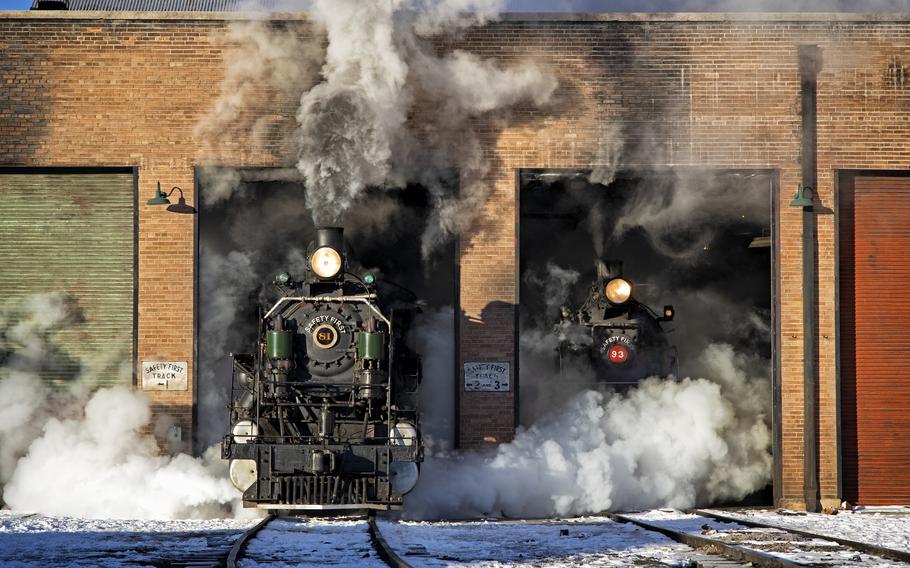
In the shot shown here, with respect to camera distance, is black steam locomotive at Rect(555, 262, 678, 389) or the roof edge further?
black steam locomotive at Rect(555, 262, 678, 389)

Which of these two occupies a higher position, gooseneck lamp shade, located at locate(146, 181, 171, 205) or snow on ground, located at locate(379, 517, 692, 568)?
gooseneck lamp shade, located at locate(146, 181, 171, 205)

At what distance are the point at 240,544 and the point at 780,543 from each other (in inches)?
165

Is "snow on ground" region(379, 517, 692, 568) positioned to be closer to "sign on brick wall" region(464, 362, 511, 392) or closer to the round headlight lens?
"sign on brick wall" region(464, 362, 511, 392)

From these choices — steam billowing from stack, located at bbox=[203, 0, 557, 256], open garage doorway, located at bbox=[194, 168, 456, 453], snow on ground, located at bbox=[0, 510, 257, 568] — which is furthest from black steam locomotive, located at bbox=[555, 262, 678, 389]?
snow on ground, located at bbox=[0, 510, 257, 568]

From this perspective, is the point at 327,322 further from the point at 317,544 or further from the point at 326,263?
the point at 317,544

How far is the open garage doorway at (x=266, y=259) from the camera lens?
50.9 feet

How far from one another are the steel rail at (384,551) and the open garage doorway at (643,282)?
6484 mm

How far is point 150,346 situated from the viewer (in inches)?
600

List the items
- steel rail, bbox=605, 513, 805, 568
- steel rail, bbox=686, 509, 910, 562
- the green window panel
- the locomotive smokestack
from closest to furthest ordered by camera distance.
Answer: steel rail, bbox=605, 513, 805, 568
steel rail, bbox=686, 509, 910, 562
the locomotive smokestack
the green window panel

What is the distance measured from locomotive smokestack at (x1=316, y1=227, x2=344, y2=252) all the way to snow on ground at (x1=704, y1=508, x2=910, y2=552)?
4.99 m

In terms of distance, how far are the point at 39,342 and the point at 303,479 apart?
5532mm

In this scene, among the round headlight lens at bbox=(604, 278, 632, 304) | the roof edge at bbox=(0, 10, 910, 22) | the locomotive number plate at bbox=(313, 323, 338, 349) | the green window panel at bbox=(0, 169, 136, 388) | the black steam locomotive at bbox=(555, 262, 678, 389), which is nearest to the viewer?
the locomotive number plate at bbox=(313, 323, 338, 349)

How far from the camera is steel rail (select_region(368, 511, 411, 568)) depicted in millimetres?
8203

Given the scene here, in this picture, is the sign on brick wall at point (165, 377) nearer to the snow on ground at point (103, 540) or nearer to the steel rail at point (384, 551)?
the snow on ground at point (103, 540)
